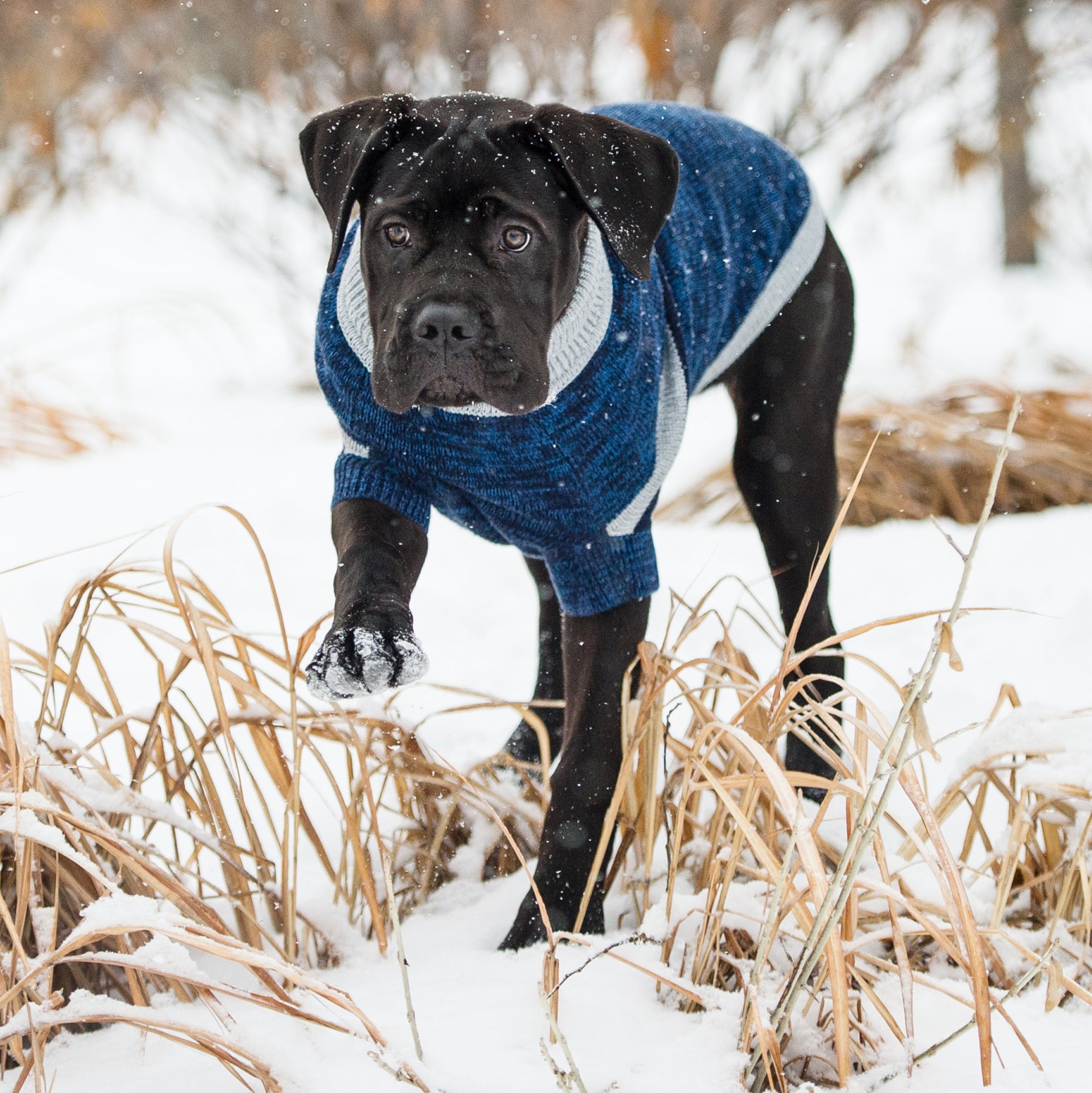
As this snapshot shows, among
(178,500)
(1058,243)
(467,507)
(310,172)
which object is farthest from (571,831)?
(1058,243)

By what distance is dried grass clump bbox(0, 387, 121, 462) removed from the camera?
4.48 meters

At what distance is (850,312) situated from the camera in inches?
103

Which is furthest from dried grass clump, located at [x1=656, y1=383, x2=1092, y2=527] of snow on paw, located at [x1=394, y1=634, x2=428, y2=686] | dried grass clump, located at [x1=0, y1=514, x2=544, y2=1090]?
snow on paw, located at [x1=394, y1=634, x2=428, y2=686]

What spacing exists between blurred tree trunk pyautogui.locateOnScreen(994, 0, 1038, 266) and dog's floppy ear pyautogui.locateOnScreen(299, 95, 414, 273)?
509 cm

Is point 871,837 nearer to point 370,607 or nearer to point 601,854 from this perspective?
point 601,854

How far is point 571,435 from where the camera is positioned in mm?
1886

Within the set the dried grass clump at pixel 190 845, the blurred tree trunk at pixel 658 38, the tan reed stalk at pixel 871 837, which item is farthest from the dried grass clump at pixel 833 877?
the blurred tree trunk at pixel 658 38

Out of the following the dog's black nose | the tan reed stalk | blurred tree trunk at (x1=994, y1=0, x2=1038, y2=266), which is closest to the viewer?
the tan reed stalk

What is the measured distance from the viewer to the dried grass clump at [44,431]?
448cm

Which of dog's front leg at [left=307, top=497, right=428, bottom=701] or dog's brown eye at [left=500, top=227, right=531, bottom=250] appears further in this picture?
dog's brown eye at [left=500, top=227, right=531, bottom=250]

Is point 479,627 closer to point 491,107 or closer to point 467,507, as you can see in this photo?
point 467,507

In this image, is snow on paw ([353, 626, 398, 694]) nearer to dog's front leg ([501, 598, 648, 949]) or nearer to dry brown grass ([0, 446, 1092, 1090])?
dry brown grass ([0, 446, 1092, 1090])

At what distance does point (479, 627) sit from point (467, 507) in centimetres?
158

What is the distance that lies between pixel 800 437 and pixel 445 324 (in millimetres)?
1014
